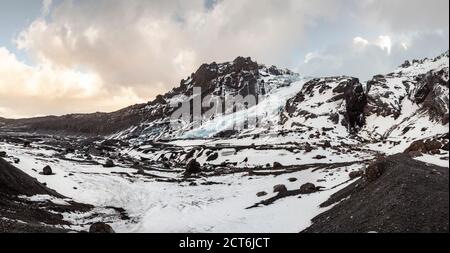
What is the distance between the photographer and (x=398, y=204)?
68.6ft

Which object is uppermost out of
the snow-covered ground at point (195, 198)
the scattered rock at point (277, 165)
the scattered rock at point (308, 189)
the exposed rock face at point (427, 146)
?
the exposed rock face at point (427, 146)

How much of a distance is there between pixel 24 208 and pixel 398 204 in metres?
36.4

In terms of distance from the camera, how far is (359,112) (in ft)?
543

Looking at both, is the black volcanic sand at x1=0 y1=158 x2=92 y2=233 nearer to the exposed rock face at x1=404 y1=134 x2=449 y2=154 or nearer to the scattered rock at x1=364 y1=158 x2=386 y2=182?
the scattered rock at x1=364 y1=158 x2=386 y2=182

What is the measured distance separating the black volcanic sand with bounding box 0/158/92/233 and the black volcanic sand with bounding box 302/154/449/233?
2177cm

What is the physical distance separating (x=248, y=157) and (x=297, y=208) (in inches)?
2549

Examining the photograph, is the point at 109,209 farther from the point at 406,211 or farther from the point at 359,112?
the point at 359,112

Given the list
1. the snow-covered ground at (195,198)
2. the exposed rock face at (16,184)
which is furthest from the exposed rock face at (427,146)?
the exposed rock face at (16,184)

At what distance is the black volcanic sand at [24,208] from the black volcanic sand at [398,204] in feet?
71.4

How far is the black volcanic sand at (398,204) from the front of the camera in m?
17.5

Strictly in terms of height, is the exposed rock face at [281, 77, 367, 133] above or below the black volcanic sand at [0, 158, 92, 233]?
above

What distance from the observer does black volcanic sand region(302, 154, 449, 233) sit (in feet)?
57.5

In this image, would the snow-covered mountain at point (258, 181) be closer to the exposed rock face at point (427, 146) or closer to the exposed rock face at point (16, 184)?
the exposed rock face at point (427, 146)

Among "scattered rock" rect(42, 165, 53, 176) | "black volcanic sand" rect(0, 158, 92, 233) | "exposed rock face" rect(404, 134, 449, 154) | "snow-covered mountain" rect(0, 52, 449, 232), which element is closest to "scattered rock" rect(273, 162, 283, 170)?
"snow-covered mountain" rect(0, 52, 449, 232)
